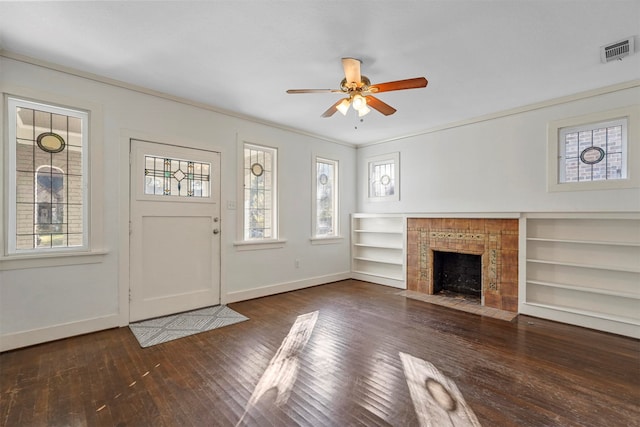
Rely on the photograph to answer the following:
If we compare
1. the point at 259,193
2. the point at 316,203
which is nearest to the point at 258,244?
the point at 259,193

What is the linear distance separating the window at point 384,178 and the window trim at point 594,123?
224 cm

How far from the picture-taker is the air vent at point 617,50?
252cm

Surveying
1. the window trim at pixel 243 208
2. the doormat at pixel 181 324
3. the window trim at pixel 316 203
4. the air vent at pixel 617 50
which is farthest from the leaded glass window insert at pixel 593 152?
the doormat at pixel 181 324

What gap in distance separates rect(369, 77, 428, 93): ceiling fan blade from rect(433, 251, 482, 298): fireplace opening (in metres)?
3.00

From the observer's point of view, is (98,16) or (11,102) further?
(11,102)

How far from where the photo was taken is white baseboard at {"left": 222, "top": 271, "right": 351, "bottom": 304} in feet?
14.0

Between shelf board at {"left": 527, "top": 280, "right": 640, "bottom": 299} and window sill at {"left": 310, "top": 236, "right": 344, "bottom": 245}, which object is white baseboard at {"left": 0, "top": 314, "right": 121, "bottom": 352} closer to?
window sill at {"left": 310, "top": 236, "right": 344, "bottom": 245}

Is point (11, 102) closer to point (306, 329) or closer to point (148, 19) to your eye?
point (148, 19)

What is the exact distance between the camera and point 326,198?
18.8ft

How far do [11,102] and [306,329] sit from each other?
364cm

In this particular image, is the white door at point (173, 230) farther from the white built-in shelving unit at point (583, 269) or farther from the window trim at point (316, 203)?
the white built-in shelving unit at point (583, 269)

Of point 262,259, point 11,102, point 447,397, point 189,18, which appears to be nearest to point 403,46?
point 189,18

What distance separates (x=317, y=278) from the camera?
5355 mm

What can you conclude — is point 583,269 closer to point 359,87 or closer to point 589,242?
point 589,242
